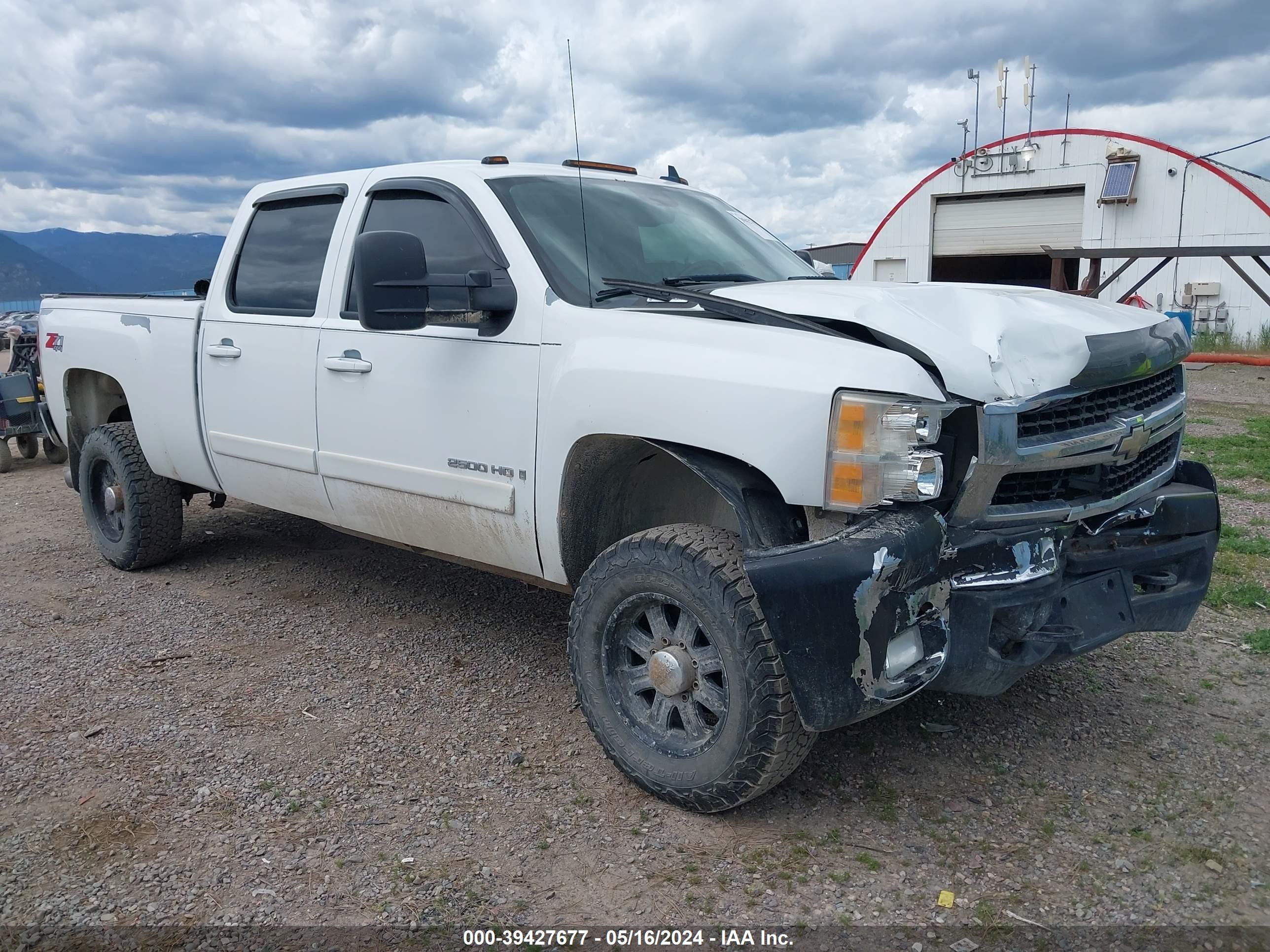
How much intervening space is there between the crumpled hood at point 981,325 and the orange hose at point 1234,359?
14.7m

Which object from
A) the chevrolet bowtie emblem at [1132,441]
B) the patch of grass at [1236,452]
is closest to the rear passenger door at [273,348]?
the chevrolet bowtie emblem at [1132,441]

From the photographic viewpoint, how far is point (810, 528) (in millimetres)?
2764

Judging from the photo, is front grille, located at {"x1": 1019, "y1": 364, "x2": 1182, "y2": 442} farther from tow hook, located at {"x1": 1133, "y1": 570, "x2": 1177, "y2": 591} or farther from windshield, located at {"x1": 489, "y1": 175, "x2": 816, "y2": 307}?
windshield, located at {"x1": 489, "y1": 175, "x2": 816, "y2": 307}

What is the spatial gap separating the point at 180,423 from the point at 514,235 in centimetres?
243

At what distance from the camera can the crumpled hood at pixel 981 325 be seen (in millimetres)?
2645

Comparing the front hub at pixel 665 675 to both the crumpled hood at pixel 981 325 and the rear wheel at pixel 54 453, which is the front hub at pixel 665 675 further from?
the rear wheel at pixel 54 453

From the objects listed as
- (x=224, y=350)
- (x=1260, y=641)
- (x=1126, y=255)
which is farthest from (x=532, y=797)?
(x=1126, y=255)

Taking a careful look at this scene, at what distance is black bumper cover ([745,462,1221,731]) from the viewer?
255 cm

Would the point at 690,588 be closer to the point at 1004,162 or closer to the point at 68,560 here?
the point at 68,560

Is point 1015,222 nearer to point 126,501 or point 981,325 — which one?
point 126,501

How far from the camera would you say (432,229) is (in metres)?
3.98

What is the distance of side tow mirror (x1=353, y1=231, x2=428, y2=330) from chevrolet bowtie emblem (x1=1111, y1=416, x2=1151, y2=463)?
2191 millimetres

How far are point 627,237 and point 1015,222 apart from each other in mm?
22468

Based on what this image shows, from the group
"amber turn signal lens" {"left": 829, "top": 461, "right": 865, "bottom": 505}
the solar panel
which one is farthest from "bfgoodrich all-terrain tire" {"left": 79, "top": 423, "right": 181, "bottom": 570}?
the solar panel
